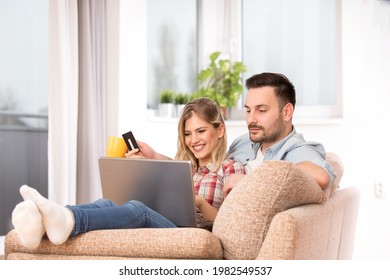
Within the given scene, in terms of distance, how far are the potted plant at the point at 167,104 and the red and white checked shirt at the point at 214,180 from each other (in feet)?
5.84

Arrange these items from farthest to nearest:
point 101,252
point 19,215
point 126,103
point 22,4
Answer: point 126,103, point 22,4, point 101,252, point 19,215

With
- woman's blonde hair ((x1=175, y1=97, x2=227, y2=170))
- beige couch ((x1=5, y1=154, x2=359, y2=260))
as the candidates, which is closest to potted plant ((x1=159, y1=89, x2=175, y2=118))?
woman's blonde hair ((x1=175, y1=97, x2=227, y2=170))

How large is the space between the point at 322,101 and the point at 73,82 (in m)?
1.78

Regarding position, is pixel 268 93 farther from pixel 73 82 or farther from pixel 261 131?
pixel 73 82

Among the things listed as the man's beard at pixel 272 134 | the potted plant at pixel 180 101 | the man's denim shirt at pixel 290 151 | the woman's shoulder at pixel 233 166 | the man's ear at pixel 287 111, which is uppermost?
the potted plant at pixel 180 101

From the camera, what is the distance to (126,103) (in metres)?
3.90

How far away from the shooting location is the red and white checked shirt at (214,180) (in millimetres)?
2418

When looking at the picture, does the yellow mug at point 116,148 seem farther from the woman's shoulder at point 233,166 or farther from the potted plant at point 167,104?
the potted plant at point 167,104

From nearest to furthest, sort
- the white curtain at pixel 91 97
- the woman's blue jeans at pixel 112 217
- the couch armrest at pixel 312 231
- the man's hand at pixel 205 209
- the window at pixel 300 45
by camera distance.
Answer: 1. the couch armrest at pixel 312 231
2. the woman's blue jeans at pixel 112 217
3. the man's hand at pixel 205 209
4. the white curtain at pixel 91 97
5. the window at pixel 300 45

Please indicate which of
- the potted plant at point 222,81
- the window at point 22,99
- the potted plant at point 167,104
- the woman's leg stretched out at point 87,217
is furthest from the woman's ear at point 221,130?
the potted plant at point 222,81

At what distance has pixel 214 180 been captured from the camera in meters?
2.45

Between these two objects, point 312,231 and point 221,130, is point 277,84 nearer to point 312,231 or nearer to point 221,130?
point 221,130

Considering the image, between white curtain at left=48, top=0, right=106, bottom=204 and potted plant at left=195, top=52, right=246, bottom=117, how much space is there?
887mm

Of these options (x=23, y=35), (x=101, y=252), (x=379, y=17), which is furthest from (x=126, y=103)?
(x=101, y=252)
